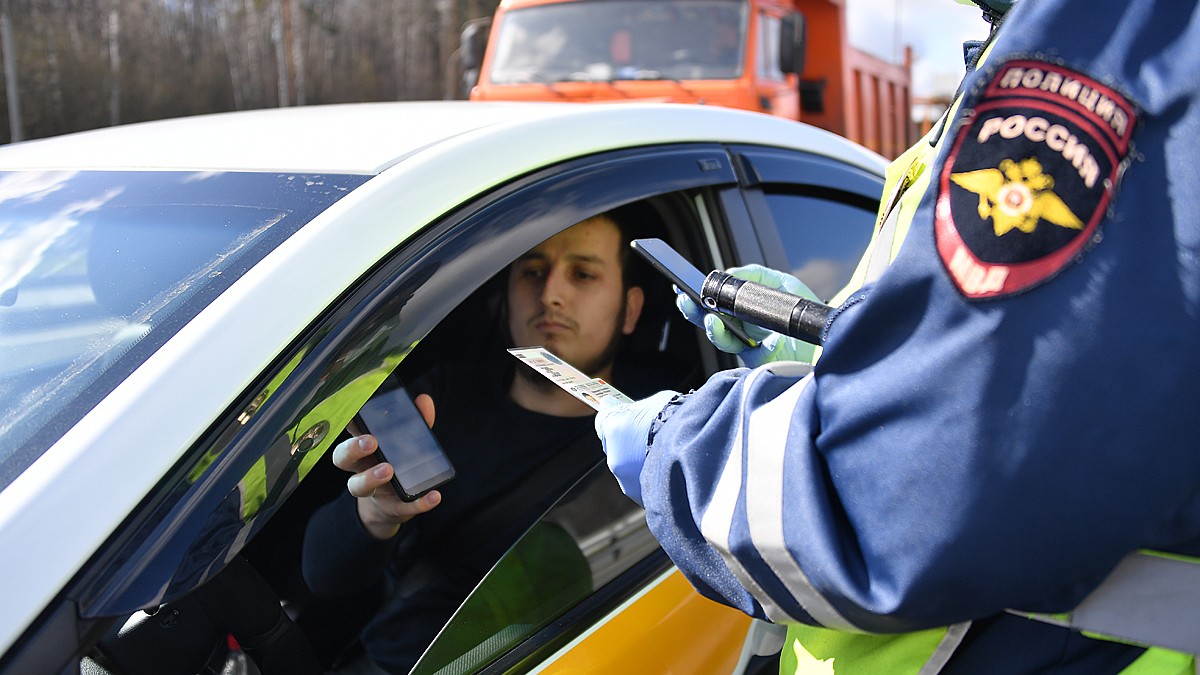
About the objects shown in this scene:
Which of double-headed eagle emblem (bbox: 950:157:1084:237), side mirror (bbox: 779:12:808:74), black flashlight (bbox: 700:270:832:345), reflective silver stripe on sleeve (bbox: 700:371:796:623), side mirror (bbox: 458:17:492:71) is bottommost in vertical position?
side mirror (bbox: 458:17:492:71)

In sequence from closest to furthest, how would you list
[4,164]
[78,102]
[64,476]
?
[64,476] < [4,164] < [78,102]

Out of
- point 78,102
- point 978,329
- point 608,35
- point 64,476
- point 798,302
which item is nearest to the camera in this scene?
point 978,329

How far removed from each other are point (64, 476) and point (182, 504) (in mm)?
101

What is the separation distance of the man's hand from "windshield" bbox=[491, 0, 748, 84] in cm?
514

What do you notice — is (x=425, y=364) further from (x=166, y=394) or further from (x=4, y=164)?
(x=166, y=394)

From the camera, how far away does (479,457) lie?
66.6 inches

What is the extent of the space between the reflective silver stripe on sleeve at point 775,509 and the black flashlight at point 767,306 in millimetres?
156

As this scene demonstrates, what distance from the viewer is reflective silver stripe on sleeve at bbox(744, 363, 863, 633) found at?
32.4 inches

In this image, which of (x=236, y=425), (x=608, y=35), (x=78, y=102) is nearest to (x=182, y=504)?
(x=236, y=425)

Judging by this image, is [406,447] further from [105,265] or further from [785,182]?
[785,182]

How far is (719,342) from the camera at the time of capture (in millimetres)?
1456

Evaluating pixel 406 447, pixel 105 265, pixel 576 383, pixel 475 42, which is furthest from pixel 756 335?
pixel 475 42

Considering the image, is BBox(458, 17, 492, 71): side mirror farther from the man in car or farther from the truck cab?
the man in car

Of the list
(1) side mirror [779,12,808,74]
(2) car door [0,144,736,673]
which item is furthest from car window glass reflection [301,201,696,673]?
(1) side mirror [779,12,808,74]
